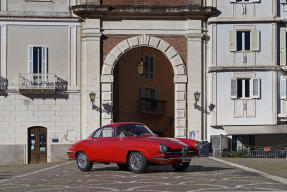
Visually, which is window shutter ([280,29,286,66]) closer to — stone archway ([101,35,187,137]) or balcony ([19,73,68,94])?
stone archway ([101,35,187,137])

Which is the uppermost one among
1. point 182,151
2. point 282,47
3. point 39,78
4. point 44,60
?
point 282,47

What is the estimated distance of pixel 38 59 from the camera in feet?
125

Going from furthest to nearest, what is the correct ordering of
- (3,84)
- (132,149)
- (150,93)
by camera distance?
(150,93)
(3,84)
(132,149)

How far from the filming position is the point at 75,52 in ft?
125

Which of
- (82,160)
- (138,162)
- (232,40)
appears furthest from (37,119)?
(138,162)

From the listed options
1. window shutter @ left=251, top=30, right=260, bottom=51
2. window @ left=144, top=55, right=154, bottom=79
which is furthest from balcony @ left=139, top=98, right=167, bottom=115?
window shutter @ left=251, top=30, right=260, bottom=51

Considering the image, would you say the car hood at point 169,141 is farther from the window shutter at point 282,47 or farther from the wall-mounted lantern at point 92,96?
the window shutter at point 282,47

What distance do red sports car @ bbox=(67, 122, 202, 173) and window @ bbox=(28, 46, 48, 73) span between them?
611 inches

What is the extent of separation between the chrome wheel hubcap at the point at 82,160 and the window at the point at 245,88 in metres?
17.0

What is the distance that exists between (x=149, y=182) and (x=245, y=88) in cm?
2190

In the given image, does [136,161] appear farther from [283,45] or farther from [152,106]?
[152,106]

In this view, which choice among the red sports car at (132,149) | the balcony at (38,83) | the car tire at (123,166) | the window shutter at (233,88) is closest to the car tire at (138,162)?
the red sports car at (132,149)

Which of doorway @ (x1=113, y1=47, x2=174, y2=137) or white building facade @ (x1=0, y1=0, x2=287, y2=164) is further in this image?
doorway @ (x1=113, y1=47, x2=174, y2=137)

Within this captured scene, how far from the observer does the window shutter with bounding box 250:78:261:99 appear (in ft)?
125
